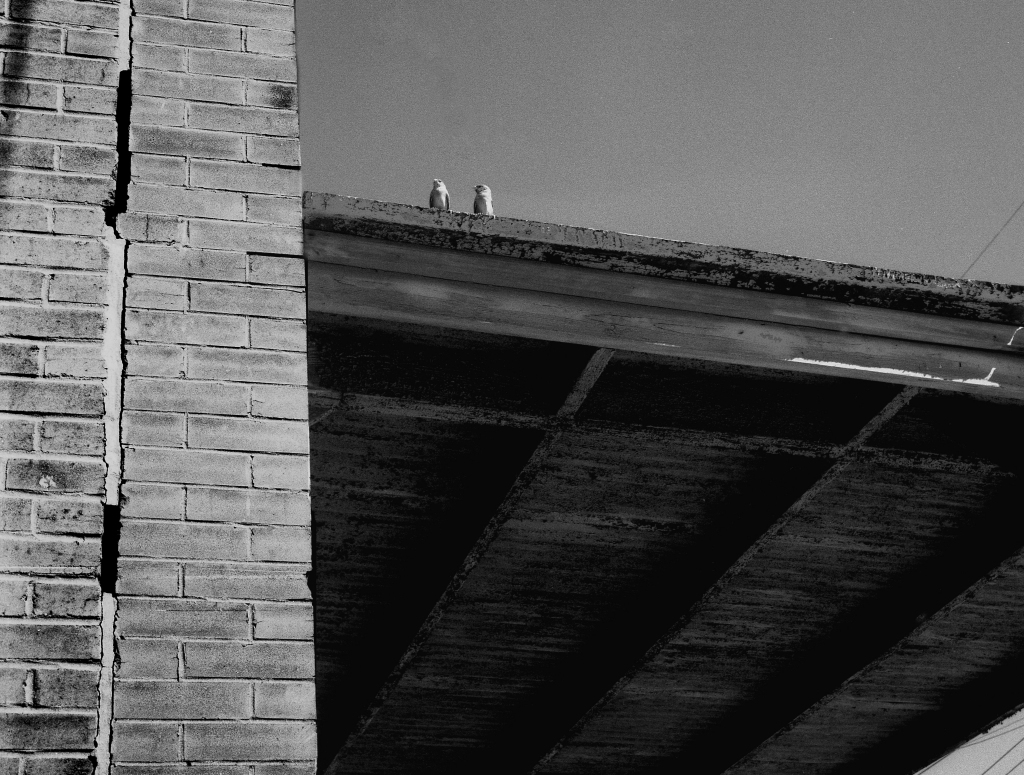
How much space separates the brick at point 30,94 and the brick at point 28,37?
0.40 ft

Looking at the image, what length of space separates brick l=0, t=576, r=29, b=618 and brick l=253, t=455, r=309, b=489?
22.6 inches

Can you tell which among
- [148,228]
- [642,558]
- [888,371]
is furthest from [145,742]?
[642,558]

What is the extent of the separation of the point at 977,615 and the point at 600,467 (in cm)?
325

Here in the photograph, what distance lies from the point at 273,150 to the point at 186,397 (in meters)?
0.79

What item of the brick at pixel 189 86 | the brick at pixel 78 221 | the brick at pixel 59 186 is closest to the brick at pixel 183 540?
the brick at pixel 78 221

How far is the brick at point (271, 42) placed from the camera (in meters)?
3.32

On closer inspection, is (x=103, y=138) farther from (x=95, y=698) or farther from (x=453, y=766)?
(x=453, y=766)

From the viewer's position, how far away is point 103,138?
3.08 meters

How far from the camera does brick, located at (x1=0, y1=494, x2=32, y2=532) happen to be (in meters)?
2.64

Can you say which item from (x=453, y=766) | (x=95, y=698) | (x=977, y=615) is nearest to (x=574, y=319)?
(x=95, y=698)

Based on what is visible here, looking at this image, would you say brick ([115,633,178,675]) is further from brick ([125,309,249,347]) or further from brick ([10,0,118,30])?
brick ([10,0,118,30])

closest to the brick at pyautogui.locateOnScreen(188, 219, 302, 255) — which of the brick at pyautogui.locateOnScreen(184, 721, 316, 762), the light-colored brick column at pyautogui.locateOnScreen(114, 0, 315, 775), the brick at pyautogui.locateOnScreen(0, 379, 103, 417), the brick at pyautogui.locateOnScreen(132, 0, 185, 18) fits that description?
the light-colored brick column at pyautogui.locateOnScreen(114, 0, 315, 775)

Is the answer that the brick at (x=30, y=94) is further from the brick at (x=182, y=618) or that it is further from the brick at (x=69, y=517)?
the brick at (x=182, y=618)

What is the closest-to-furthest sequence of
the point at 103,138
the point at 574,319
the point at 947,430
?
the point at 103,138
the point at 574,319
the point at 947,430
